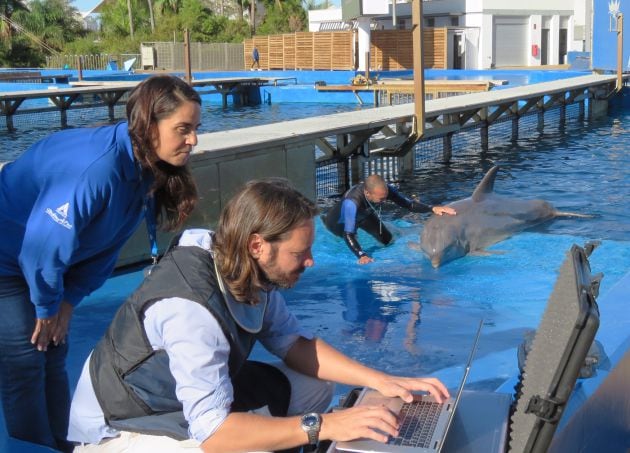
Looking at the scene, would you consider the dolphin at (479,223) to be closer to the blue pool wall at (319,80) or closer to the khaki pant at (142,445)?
the khaki pant at (142,445)

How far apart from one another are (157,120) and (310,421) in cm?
99

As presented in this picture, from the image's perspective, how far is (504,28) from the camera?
39.6 m

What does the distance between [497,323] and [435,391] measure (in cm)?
339

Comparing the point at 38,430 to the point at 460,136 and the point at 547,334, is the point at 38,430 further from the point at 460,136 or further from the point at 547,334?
the point at 460,136

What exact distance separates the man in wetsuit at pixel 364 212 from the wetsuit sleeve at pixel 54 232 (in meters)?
4.61

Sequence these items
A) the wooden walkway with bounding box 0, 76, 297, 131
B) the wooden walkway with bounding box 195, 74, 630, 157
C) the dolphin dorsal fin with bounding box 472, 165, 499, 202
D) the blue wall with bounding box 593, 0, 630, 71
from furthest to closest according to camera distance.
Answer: the blue wall with bounding box 593, 0, 630, 71 → the wooden walkway with bounding box 0, 76, 297, 131 → the wooden walkway with bounding box 195, 74, 630, 157 → the dolphin dorsal fin with bounding box 472, 165, 499, 202

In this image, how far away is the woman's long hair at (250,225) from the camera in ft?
6.57

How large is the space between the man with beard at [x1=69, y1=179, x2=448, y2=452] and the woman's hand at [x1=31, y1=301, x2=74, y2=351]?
0.46 meters

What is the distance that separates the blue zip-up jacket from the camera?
7.90ft

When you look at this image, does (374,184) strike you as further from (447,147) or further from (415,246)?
(447,147)

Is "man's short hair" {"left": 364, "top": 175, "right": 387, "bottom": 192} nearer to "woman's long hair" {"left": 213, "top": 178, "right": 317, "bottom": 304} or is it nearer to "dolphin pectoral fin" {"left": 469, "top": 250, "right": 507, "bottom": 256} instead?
"dolphin pectoral fin" {"left": 469, "top": 250, "right": 507, "bottom": 256}

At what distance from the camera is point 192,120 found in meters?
2.48

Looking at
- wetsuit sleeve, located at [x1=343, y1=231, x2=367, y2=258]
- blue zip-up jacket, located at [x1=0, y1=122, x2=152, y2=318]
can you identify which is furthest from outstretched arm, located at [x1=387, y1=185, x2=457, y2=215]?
blue zip-up jacket, located at [x1=0, y1=122, x2=152, y2=318]

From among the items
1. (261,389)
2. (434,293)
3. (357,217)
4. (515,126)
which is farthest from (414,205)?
(515,126)
